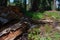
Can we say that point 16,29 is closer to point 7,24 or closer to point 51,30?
point 7,24

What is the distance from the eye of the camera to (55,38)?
24.7ft

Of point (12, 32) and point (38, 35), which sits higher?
point (12, 32)

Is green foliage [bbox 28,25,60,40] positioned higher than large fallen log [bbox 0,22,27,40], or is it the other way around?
large fallen log [bbox 0,22,27,40]

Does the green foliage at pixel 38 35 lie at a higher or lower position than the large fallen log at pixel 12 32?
lower

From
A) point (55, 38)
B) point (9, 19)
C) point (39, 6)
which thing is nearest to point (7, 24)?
point (9, 19)

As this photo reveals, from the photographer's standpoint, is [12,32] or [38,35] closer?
[12,32]

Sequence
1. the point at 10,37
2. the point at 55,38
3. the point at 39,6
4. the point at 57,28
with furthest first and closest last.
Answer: the point at 39,6
the point at 57,28
the point at 55,38
the point at 10,37

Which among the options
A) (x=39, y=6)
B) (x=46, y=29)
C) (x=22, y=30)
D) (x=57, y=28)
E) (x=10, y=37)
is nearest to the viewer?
(x=10, y=37)

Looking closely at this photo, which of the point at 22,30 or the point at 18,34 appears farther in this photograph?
the point at 22,30

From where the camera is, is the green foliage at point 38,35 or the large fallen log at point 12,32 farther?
the green foliage at point 38,35

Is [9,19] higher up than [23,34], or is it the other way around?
[9,19]

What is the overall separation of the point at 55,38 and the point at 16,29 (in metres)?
1.59

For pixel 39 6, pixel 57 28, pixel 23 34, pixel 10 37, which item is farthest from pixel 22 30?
pixel 39 6

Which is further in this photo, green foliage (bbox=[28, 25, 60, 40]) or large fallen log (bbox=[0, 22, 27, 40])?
green foliage (bbox=[28, 25, 60, 40])
